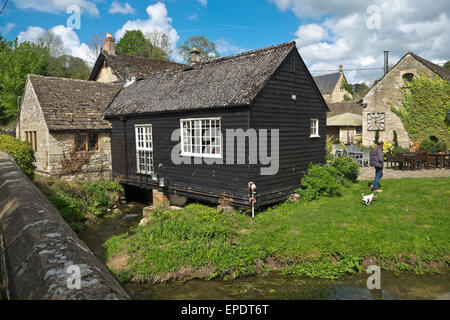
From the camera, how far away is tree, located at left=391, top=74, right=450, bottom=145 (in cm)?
2225

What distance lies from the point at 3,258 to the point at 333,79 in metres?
55.6

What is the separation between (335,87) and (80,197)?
46.7 metres

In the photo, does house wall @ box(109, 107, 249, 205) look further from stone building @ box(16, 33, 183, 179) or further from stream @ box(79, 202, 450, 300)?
stream @ box(79, 202, 450, 300)

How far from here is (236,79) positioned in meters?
12.0

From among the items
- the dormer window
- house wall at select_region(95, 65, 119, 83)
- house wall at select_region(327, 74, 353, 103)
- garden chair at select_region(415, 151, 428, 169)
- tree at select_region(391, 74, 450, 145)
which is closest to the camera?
garden chair at select_region(415, 151, 428, 169)

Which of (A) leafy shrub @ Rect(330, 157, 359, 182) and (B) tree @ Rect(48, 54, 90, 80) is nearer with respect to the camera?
(A) leafy shrub @ Rect(330, 157, 359, 182)

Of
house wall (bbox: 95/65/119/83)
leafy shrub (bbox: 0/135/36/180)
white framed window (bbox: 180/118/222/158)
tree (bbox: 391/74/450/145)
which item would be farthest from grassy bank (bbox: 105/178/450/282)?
house wall (bbox: 95/65/119/83)

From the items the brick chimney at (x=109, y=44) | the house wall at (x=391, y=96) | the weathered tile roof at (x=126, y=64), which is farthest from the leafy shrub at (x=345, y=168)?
the brick chimney at (x=109, y=44)

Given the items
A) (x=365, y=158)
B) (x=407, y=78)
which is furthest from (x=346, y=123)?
(x=365, y=158)

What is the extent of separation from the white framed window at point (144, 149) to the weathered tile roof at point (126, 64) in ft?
34.8

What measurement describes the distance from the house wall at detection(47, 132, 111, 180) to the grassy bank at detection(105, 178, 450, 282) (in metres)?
7.46

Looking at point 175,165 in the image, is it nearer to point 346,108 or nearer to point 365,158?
point 365,158
